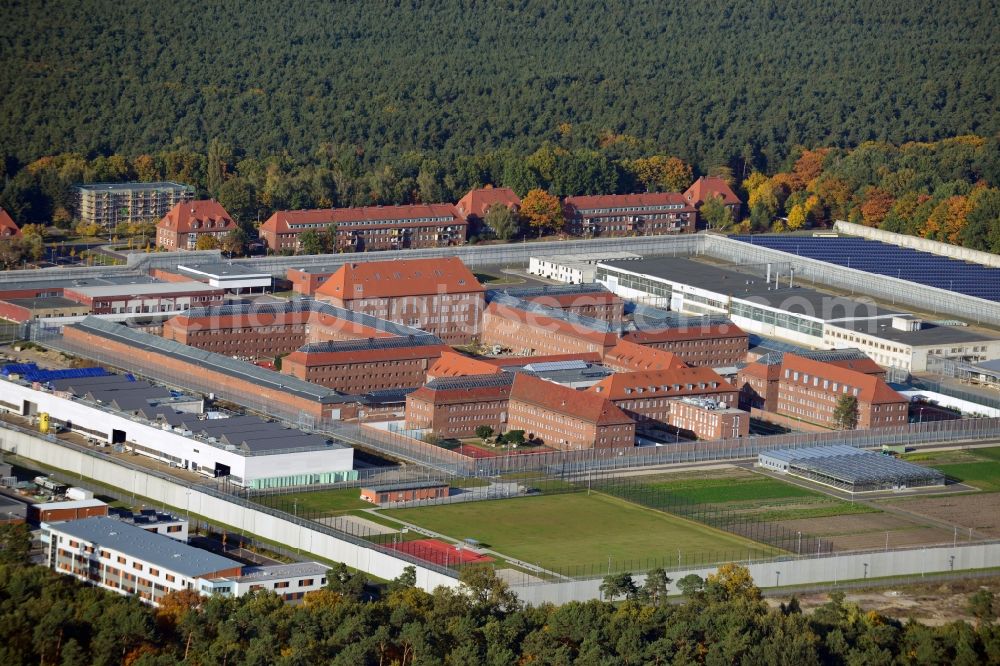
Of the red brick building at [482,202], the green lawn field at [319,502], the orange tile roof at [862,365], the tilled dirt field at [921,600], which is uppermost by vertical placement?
the red brick building at [482,202]

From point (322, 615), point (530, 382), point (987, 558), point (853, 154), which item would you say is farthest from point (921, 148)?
point (322, 615)

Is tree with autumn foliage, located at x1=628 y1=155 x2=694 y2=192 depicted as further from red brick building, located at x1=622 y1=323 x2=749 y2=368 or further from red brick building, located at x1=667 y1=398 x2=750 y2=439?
red brick building, located at x1=667 y1=398 x2=750 y2=439

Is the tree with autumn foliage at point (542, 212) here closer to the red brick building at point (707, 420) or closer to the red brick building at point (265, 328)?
the red brick building at point (265, 328)

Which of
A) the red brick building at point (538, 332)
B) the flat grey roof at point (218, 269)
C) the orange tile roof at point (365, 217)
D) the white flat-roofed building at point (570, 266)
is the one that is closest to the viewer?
the red brick building at point (538, 332)

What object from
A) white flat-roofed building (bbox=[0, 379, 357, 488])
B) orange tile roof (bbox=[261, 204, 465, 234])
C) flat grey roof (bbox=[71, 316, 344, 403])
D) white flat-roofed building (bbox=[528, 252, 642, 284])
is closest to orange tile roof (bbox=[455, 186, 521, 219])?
orange tile roof (bbox=[261, 204, 465, 234])

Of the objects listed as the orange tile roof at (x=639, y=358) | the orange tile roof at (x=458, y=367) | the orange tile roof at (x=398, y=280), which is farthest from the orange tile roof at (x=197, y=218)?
the orange tile roof at (x=639, y=358)

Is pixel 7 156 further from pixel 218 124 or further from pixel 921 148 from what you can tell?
pixel 921 148
